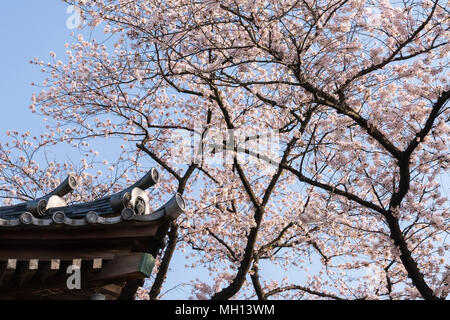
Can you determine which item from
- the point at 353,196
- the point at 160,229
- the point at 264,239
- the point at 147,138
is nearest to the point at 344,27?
the point at 353,196

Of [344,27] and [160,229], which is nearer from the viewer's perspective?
[160,229]

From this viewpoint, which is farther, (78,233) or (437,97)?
(437,97)

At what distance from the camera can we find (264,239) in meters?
14.9

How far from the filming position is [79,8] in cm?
978

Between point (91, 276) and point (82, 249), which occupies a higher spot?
point (82, 249)

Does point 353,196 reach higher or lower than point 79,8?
lower

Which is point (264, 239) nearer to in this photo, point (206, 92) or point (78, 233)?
point (206, 92)

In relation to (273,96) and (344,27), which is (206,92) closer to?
(273,96)

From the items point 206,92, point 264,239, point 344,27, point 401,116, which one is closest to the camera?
point 344,27

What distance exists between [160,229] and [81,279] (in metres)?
1.05

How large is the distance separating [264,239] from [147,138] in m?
4.18
